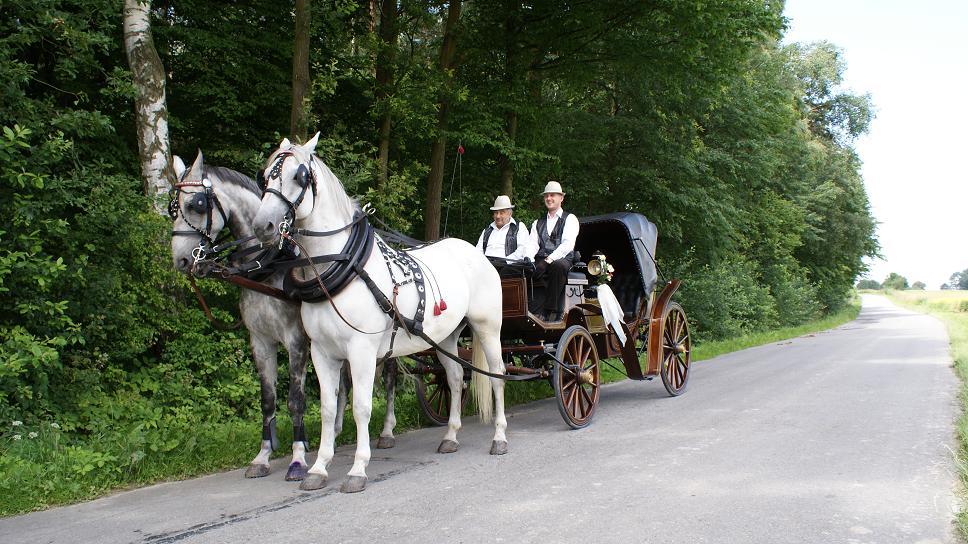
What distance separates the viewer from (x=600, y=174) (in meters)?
16.3

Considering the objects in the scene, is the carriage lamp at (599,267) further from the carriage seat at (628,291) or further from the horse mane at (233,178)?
the horse mane at (233,178)

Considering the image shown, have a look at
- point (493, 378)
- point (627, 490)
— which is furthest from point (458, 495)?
point (493, 378)

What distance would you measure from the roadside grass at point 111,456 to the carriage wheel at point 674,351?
3277 millimetres

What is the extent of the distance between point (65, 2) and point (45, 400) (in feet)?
12.3

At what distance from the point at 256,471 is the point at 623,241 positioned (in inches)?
222

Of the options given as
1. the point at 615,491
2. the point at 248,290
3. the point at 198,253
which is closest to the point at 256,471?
the point at 248,290

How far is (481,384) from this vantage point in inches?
259

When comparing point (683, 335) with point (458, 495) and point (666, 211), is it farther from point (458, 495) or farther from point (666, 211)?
point (666, 211)

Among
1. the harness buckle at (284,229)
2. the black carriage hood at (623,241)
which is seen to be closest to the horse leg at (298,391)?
the harness buckle at (284,229)

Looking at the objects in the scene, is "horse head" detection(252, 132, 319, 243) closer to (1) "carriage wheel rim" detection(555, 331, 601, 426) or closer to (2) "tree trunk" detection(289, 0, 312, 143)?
(1) "carriage wheel rim" detection(555, 331, 601, 426)

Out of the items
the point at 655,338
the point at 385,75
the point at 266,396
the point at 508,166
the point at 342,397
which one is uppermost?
the point at 385,75

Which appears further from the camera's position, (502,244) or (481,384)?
(502,244)

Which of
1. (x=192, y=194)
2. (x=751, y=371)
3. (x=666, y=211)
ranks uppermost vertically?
(x=666, y=211)

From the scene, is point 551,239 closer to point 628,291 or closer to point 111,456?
point 628,291
